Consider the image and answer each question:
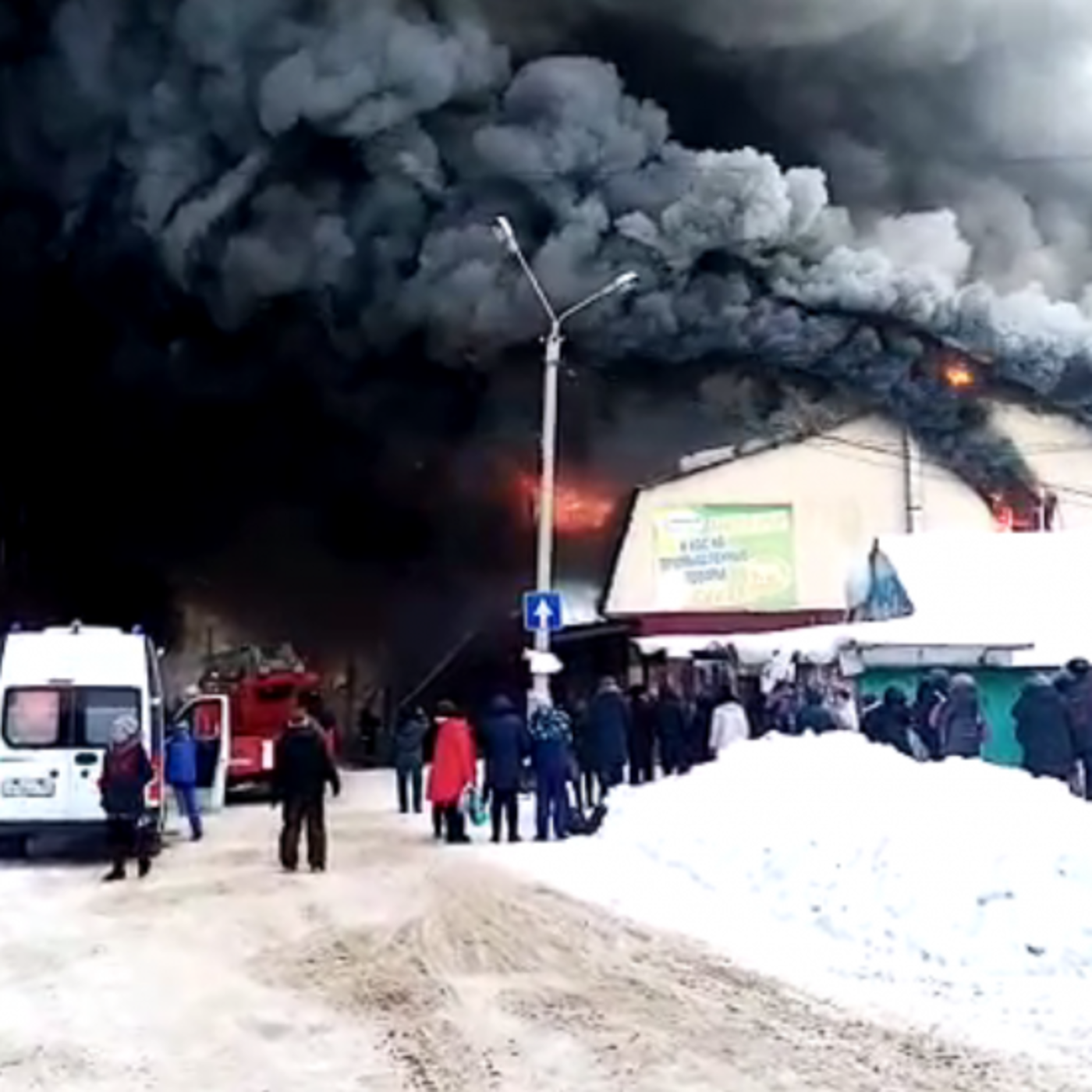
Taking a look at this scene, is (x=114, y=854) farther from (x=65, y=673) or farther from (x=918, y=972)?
(x=918, y=972)

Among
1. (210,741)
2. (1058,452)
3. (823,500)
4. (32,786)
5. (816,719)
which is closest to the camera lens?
(32,786)

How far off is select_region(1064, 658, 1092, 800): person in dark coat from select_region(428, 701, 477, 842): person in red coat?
5579mm

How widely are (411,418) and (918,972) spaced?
3236cm

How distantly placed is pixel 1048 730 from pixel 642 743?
5.82 meters

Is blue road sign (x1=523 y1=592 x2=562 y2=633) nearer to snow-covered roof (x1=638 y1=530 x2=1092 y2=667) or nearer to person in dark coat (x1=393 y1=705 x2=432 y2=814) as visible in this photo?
person in dark coat (x1=393 y1=705 x2=432 y2=814)

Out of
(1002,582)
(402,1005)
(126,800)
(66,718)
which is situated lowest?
(402,1005)

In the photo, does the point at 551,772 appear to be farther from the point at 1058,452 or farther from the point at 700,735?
the point at 1058,452

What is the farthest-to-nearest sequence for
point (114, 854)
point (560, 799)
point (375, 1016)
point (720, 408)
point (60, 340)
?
point (60, 340), point (720, 408), point (560, 799), point (114, 854), point (375, 1016)

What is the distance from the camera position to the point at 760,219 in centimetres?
3888

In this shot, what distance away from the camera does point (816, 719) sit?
1995 cm

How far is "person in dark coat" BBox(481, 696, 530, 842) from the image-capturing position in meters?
18.2

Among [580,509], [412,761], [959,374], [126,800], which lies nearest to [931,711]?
[412,761]

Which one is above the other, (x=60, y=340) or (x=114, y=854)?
(x=60, y=340)

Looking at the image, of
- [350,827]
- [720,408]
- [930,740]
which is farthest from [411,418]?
[930,740]
